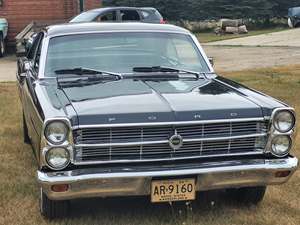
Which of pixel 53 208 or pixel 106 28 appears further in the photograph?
pixel 106 28

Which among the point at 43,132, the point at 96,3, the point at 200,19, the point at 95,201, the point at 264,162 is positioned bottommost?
the point at 200,19

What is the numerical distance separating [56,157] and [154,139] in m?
0.72

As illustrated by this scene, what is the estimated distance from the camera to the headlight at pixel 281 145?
4.77 metres

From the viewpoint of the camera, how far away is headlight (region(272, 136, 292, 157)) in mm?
4773

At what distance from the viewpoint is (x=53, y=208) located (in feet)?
16.1

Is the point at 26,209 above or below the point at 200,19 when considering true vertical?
above

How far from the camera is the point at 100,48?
19.2ft

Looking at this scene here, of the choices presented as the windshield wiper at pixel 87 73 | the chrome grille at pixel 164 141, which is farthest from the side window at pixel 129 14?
the chrome grille at pixel 164 141

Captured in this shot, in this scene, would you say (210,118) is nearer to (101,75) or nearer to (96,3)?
(101,75)

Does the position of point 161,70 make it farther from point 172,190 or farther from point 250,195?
point 172,190

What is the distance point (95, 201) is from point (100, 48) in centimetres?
146

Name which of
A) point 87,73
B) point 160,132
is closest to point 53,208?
point 160,132

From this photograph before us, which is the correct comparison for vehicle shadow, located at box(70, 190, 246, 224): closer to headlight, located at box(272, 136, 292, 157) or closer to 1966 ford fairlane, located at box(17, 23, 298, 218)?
1966 ford fairlane, located at box(17, 23, 298, 218)

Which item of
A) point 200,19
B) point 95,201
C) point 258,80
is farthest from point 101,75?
point 200,19
